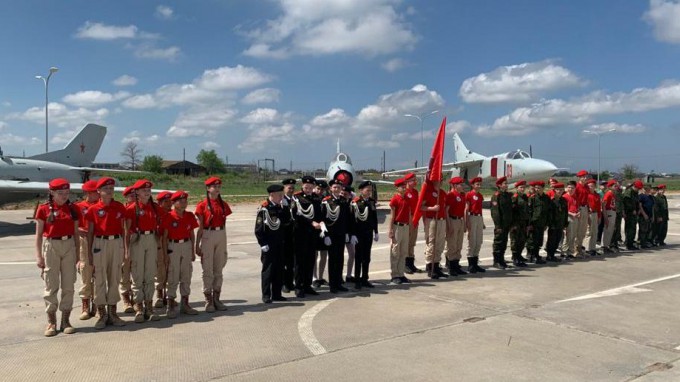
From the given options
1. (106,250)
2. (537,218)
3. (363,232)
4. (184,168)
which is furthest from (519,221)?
(184,168)

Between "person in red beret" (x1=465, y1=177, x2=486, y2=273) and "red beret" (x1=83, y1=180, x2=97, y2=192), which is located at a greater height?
"red beret" (x1=83, y1=180, x2=97, y2=192)

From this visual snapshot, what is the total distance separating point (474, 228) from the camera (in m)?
9.39

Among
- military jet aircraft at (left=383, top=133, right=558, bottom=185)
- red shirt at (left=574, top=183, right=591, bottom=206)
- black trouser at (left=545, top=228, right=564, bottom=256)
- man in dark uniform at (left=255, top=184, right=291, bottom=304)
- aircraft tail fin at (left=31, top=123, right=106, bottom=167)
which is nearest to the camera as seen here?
man in dark uniform at (left=255, top=184, right=291, bottom=304)

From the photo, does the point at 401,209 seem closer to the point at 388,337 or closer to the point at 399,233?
the point at 399,233

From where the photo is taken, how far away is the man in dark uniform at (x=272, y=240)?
6922 mm

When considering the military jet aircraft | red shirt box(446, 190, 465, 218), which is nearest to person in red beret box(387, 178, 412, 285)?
red shirt box(446, 190, 465, 218)

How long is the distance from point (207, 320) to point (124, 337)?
0.98m

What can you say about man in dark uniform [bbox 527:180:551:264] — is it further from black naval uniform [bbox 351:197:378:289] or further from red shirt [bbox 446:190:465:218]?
black naval uniform [bbox 351:197:378:289]

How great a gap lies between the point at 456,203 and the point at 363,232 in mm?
2152

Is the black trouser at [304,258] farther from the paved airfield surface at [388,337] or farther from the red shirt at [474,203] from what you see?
the red shirt at [474,203]

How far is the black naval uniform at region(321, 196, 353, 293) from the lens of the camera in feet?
25.2

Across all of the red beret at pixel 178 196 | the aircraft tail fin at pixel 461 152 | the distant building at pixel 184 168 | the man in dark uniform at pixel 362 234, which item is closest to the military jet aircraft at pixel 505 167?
the aircraft tail fin at pixel 461 152

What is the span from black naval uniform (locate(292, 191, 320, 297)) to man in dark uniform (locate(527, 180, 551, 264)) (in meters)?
4.92

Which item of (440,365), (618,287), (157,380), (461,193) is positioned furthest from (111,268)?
(618,287)
